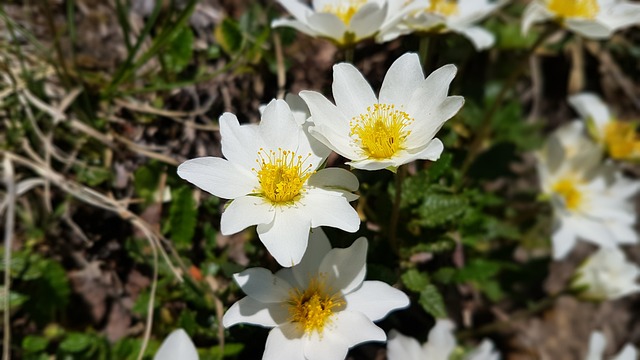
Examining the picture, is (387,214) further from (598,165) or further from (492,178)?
(598,165)

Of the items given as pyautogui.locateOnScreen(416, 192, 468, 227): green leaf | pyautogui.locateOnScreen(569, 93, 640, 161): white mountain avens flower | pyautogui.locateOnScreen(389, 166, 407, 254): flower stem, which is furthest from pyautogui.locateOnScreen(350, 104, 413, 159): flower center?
pyautogui.locateOnScreen(569, 93, 640, 161): white mountain avens flower

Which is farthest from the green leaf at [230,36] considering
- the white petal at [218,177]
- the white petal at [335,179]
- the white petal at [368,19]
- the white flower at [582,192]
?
the white flower at [582,192]

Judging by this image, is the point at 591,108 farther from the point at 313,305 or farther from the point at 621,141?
the point at 313,305

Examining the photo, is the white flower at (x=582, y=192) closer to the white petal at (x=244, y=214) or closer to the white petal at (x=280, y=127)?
the white petal at (x=280, y=127)

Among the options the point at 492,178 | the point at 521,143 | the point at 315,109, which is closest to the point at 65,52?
the point at 315,109

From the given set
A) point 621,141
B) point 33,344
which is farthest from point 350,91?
point 621,141
